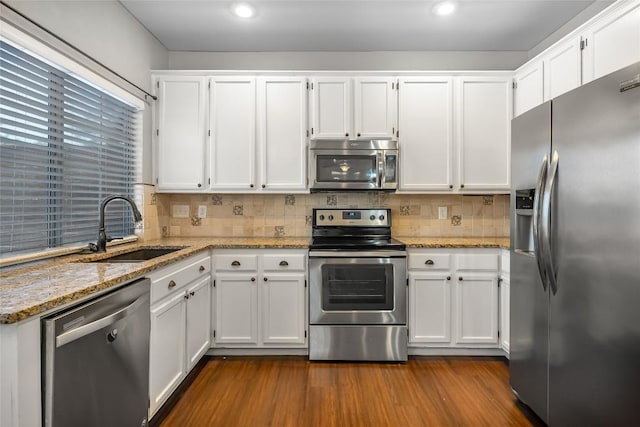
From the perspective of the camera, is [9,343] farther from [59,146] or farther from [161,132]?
[161,132]

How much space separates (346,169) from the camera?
284 centimetres

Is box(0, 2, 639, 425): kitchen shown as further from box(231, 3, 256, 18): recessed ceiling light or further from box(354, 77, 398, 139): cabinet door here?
box(231, 3, 256, 18): recessed ceiling light

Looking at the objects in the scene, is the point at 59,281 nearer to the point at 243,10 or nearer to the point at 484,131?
the point at 243,10

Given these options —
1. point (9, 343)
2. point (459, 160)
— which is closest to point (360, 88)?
point (459, 160)

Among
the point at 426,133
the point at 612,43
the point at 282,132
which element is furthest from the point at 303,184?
the point at 612,43

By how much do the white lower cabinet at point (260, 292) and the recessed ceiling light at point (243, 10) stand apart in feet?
5.71

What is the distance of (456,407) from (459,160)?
184cm

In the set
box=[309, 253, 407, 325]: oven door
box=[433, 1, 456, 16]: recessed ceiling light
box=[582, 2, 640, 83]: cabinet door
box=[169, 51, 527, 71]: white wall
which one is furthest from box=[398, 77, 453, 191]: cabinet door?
box=[582, 2, 640, 83]: cabinet door

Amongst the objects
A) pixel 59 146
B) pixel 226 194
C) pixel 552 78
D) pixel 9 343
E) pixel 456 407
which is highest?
pixel 552 78

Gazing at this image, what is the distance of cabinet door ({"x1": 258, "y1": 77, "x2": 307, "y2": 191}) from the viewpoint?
2.88 metres

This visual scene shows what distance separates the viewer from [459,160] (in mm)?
2895

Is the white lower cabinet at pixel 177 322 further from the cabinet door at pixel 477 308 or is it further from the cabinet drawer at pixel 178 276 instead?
the cabinet door at pixel 477 308

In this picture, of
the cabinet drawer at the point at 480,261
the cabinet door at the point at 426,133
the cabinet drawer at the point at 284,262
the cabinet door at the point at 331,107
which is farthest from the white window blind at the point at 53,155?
the cabinet drawer at the point at 480,261

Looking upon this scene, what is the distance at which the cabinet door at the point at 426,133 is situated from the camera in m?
2.88
